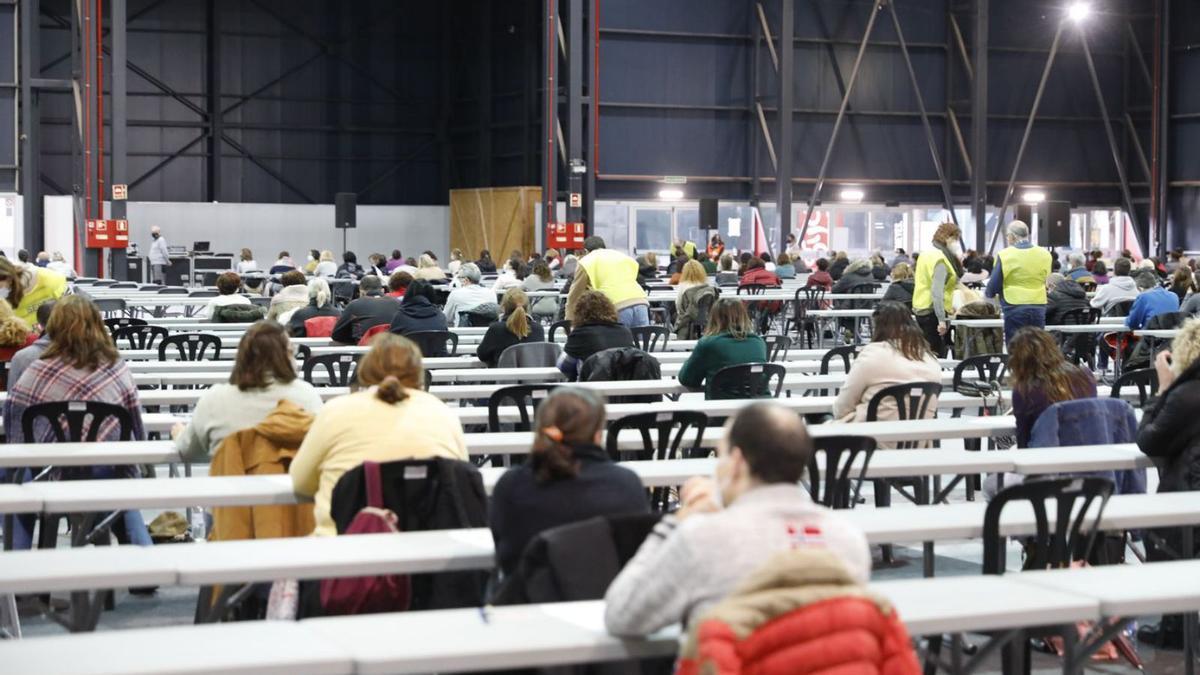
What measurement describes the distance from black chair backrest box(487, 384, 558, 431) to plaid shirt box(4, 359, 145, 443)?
1.36m

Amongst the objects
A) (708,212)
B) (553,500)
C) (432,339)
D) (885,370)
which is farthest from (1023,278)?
(708,212)

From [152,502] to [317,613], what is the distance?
75 cm

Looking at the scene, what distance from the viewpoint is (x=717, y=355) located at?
751 centimetres

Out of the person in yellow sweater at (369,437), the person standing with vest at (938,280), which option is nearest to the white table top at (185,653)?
the person in yellow sweater at (369,437)

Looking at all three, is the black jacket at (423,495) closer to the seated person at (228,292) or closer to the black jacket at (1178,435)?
the black jacket at (1178,435)

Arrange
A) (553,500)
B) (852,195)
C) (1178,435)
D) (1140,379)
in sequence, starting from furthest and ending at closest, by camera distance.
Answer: (852,195) < (1140,379) < (1178,435) < (553,500)

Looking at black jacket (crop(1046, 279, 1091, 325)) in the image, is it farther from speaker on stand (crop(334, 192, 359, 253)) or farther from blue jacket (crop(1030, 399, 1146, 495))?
speaker on stand (crop(334, 192, 359, 253))

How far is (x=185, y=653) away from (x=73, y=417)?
3.34m

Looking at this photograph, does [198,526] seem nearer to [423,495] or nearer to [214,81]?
[423,495]

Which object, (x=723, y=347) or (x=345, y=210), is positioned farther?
(x=345, y=210)

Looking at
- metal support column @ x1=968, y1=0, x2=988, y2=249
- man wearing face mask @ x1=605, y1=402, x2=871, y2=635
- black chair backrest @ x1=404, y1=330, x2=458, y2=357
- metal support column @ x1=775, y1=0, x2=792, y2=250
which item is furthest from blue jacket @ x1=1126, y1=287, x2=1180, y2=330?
metal support column @ x1=968, y1=0, x2=988, y2=249

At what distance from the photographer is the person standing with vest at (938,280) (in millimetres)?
11625

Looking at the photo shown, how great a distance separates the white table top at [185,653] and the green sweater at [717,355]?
176 inches

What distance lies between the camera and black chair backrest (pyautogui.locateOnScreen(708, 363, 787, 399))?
7.37m
